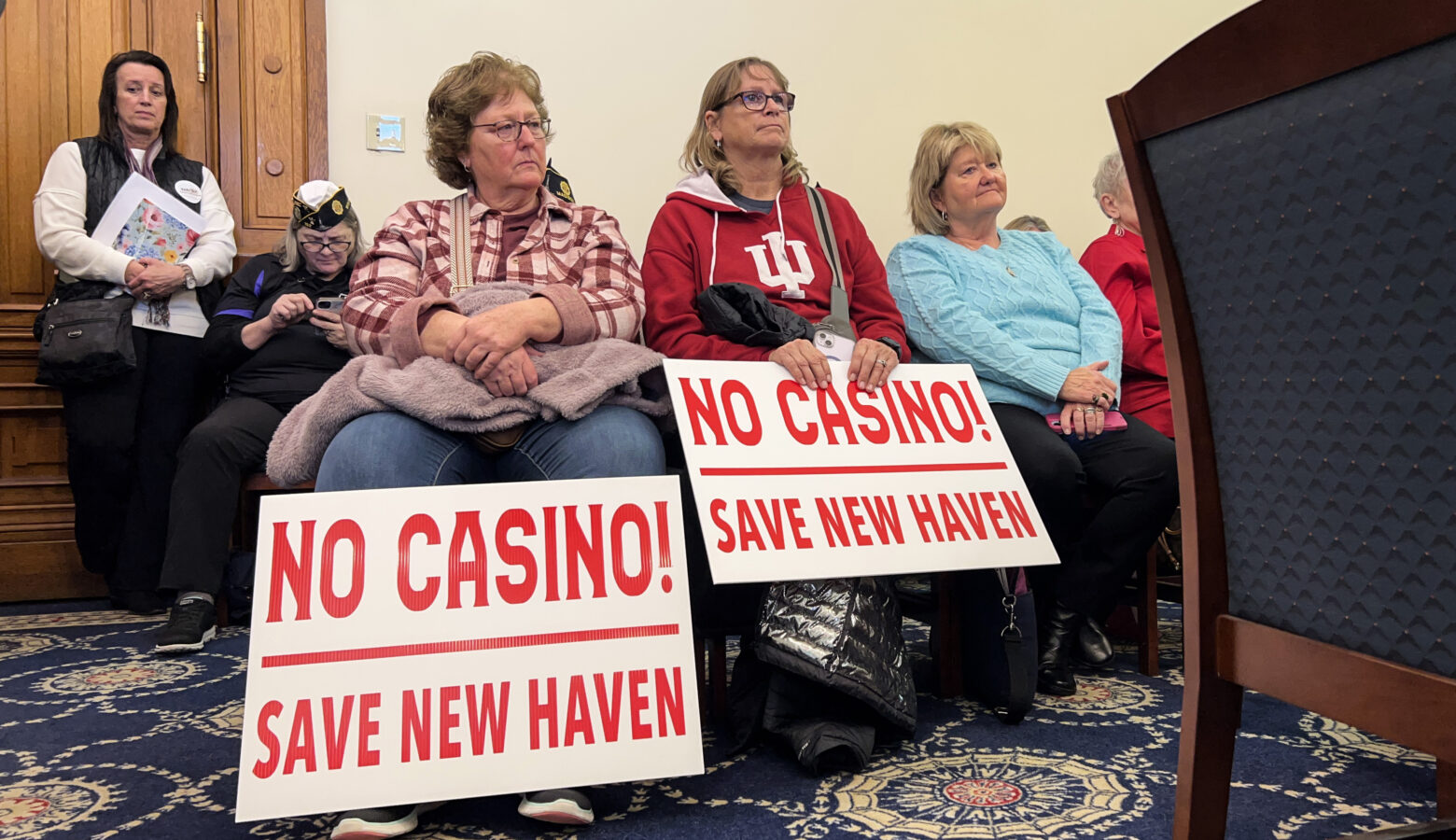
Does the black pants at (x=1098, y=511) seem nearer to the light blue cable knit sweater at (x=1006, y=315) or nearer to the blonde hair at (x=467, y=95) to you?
the light blue cable knit sweater at (x=1006, y=315)

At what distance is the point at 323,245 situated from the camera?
2635mm

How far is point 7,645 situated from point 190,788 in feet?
4.27

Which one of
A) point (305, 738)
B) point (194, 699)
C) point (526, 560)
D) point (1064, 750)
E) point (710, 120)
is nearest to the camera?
point (305, 738)

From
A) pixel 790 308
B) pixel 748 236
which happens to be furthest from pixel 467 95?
pixel 790 308

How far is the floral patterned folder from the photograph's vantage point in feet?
8.84

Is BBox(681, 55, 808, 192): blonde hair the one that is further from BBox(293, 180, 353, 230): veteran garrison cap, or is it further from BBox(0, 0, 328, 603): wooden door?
BBox(0, 0, 328, 603): wooden door

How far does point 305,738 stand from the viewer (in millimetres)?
1122

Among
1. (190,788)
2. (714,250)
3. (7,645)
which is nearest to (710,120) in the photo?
(714,250)

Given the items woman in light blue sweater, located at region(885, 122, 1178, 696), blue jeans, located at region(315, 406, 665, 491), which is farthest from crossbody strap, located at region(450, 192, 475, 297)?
woman in light blue sweater, located at region(885, 122, 1178, 696)

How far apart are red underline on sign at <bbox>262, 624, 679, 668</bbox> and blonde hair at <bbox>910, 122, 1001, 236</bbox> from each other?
53.8 inches

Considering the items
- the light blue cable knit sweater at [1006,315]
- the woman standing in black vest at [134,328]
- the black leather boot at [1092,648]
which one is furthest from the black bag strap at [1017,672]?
the woman standing in black vest at [134,328]

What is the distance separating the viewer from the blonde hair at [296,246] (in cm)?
266

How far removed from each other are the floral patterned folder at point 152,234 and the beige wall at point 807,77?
0.48 metres

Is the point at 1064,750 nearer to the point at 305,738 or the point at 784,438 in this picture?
the point at 784,438
